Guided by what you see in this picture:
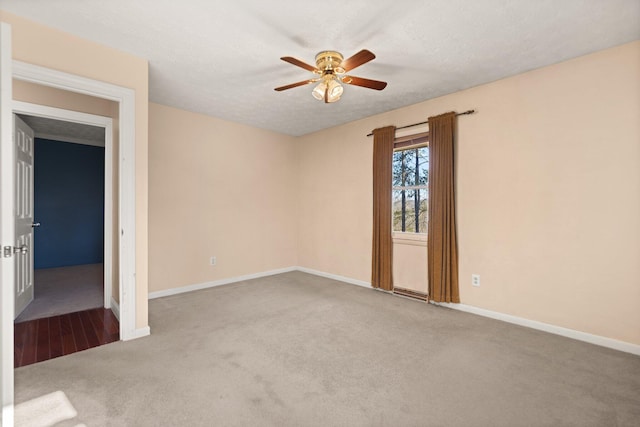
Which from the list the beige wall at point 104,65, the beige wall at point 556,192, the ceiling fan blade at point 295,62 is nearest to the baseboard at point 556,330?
the beige wall at point 556,192

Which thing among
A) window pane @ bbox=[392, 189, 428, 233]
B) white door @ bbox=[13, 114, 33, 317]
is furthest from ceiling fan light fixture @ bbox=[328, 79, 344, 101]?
white door @ bbox=[13, 114, 33, 317]

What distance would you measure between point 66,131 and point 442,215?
21.5ft

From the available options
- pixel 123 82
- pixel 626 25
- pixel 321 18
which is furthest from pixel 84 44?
pixel 626 25

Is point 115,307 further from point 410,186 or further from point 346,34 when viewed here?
point 410,186

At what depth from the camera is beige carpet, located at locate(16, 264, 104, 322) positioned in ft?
11.3

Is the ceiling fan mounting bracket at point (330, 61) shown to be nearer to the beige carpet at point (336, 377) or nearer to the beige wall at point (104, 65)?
the beige wall at point (104, 65)

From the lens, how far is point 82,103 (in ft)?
10.4

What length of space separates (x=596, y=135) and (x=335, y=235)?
3.41 meters

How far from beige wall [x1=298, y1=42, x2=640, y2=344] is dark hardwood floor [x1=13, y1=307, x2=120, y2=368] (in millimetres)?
3838

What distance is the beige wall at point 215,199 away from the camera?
4.03 metres

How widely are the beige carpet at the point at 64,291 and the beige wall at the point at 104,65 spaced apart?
1.59 meters

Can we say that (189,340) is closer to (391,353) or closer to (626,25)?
(391,353)

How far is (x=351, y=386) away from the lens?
6.55ft

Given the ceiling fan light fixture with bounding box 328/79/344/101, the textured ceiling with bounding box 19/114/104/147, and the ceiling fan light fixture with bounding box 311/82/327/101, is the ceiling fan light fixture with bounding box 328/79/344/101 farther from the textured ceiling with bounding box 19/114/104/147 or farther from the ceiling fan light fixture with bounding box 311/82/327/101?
the textured ceiling with bounding box 19/114/104/147
